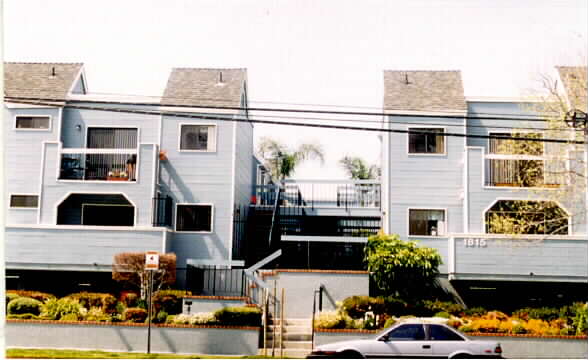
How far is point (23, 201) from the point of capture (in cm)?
2359

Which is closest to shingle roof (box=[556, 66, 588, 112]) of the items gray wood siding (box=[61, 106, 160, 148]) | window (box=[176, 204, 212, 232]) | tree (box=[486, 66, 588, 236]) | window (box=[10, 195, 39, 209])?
tree (box=[486, 66, 588, 236])

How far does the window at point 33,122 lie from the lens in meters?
24.3

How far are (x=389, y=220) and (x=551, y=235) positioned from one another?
4914 mm

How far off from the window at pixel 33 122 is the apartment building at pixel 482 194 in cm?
1125

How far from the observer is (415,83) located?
81.6ft

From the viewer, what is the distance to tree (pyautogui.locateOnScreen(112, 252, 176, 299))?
20.4 metres

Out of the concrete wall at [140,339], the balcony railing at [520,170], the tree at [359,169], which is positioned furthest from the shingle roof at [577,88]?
the tree at [359,169]

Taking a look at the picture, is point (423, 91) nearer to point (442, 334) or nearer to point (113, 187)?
point (113, 187)

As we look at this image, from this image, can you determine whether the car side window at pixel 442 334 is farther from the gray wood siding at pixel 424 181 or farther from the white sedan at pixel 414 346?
the gray wood siding at pixel 424 181

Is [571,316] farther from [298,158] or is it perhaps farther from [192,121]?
[298,158]

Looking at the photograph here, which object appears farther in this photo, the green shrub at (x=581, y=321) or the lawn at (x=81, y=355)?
the green shrub at (x=581, y=321)

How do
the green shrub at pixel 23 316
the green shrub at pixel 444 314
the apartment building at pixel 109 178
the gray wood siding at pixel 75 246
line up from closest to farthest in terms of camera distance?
the green shrub at pixel 23 316, the green shrub at pixel 444 314, the gray wood siding at pixel 75 246, the apartment building at pixel 109 178

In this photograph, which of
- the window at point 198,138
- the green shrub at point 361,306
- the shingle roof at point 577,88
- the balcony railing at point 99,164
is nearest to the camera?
the green shrub at point 361,306

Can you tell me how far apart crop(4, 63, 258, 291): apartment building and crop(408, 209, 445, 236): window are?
18.7 ft
